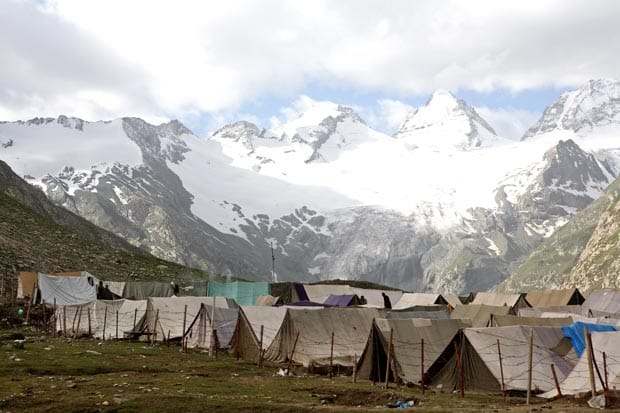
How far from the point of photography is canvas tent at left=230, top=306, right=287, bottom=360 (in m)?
43.0

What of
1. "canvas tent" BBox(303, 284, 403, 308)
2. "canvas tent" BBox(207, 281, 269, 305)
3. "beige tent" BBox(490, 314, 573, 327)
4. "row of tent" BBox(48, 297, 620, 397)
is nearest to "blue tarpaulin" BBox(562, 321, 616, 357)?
"row of tent" BBox(48, 297, 620, 397)

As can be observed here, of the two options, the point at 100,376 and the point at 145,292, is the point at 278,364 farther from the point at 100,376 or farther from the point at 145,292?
the point at 145,292

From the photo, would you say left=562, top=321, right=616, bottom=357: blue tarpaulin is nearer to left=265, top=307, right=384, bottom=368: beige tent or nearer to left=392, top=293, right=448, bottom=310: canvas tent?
left=265, top=307, right=384, bottom=368: beige tent

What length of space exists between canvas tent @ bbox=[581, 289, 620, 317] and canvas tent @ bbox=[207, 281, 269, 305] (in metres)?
38.6

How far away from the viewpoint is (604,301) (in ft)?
233

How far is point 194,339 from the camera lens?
4869 cm

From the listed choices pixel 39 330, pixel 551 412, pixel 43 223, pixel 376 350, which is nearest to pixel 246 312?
pixel 376 350

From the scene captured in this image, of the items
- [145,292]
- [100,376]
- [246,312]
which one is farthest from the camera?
[145,292]

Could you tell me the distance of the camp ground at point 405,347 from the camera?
34656mm

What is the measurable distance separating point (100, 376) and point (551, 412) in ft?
64.6

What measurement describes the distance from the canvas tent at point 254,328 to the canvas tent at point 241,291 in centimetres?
4101

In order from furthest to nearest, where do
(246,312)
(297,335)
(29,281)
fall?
1. (29,281)
2. (246,312)
3. (297,335)

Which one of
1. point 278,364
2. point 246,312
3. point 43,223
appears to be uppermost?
point 43,223

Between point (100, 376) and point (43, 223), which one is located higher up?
point (43, 223)
